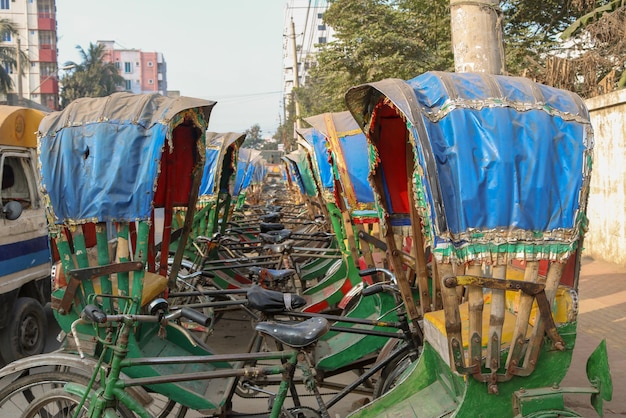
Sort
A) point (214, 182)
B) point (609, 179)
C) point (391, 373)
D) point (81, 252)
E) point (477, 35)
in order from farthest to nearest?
point (609, 179)
point (214, 182)
point (477, 35)
point (391, 373)
point (81, 252)

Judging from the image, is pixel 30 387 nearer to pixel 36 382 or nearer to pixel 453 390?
pixel 36 382

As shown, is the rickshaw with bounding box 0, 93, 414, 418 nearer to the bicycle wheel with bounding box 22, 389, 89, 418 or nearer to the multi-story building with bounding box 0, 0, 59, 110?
the bicycle wheel with bounding box 22, 389, 89, 418

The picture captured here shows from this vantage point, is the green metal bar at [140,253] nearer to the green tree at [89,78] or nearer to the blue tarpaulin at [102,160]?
the blue tarpaulin at [102,160]

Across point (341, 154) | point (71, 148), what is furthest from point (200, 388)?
point (341, 154)

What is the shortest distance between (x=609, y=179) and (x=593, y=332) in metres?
3.80

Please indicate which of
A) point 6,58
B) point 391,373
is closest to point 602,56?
point 391,373

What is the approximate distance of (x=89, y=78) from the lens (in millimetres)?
46844

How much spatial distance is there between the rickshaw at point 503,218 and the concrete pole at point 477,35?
202cm

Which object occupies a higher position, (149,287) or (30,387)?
(149,287)

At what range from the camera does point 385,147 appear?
152 inches

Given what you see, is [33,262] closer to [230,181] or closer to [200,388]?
[230,181]

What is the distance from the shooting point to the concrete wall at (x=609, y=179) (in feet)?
28.2

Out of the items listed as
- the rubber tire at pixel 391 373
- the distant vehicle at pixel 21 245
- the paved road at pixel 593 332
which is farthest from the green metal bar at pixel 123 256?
the distant vehicle at pixel 21 245

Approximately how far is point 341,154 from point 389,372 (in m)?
2.63
